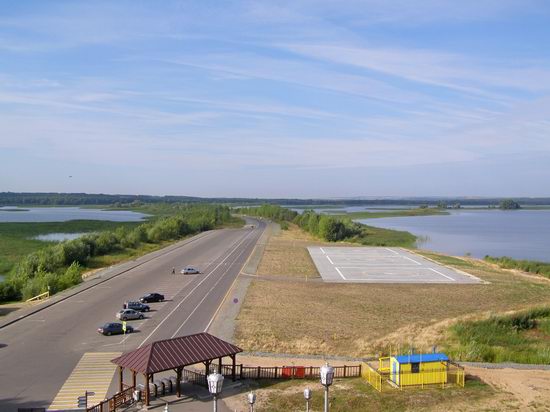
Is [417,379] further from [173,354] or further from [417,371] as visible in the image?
[173,354]

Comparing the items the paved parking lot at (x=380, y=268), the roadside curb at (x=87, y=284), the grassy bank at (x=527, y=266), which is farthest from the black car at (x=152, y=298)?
the grassy bank at (x=527, y=266)

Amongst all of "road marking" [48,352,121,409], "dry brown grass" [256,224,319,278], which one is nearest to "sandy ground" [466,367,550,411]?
"road marking" [48,352,121,409]

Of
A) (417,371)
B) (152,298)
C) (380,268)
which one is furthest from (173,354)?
(380,268)

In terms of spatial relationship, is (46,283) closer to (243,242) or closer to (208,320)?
(208,320)

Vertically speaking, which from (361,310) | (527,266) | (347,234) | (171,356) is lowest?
(527,266)

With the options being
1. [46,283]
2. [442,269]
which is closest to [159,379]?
[46,283]

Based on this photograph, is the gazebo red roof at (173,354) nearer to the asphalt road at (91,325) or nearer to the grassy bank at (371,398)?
the grassy bank at (371,398)

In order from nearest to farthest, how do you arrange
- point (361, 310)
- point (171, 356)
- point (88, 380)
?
1. point (171, 356)
2. point (88, 380)
3. point (361, 310)
